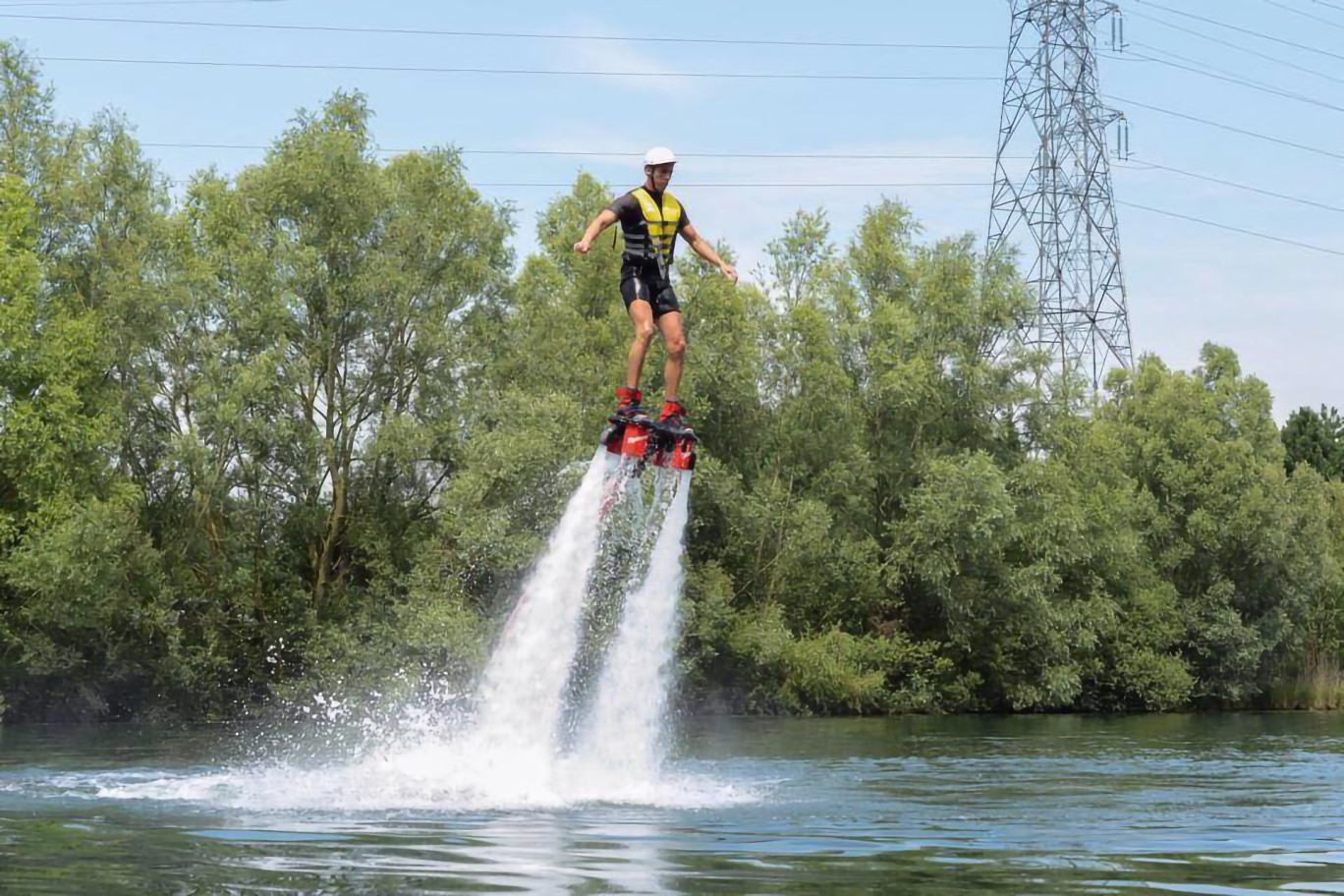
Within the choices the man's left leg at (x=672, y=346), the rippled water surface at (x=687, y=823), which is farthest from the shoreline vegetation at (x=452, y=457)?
the man's left leg at (x=672, y=346)

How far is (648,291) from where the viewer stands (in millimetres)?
20844

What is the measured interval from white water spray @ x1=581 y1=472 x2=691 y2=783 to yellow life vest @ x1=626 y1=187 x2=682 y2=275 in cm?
469

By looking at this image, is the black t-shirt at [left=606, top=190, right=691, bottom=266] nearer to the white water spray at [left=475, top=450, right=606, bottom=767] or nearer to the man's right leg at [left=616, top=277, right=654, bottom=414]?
the man's right leg at [left=616, top=277, right=654, bottom=414]

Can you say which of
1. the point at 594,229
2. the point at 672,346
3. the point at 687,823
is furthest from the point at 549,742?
the point at 594,229

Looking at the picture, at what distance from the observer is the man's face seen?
67.4 feet

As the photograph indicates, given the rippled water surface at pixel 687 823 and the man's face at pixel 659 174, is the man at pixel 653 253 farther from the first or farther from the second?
the rippled water surface at pixel 687 823

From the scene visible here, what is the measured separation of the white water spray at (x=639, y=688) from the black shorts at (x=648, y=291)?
164 inches

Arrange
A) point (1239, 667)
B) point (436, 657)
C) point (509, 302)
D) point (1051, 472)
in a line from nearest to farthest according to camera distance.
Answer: point (436, 657) < point (509, 302) < point (1051, 472) < point (1239, 667)

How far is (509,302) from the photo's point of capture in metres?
52.7

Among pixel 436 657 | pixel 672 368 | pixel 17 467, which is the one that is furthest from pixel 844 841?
pixel 17 467

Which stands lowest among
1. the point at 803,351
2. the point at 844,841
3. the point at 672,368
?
the point at 844,841

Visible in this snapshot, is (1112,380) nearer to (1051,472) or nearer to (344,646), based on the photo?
(1051,472)

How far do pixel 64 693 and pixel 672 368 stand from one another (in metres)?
31.1

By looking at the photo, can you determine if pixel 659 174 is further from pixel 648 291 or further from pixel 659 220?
pixel 648 291
